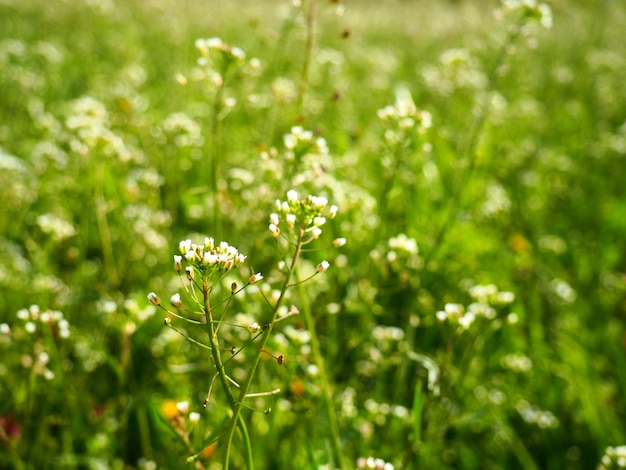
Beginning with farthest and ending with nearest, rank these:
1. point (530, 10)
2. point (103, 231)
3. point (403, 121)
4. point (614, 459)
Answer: point (103, 231)
point (530, 10)
point (403, 121)
point (614, 459)

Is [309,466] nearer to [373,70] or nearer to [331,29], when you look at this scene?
[373,70]

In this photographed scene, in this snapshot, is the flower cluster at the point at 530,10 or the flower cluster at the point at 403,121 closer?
the flower cluster at the point at 403,121

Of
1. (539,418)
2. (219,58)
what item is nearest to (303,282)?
(219,58)

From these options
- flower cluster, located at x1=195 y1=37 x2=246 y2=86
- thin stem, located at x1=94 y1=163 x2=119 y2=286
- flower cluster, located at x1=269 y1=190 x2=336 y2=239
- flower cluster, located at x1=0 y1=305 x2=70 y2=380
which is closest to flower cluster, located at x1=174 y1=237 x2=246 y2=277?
flower cluster, located at x1=269 y1=190 x2=336 y2=239

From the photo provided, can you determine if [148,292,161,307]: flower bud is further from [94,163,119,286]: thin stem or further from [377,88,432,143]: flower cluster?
[94,163,119,286]: thin stem

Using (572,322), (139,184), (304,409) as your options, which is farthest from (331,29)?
(304,409)

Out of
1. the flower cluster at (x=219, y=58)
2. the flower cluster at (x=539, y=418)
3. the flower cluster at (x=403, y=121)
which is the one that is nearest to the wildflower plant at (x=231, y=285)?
the flower cluster at (x=219, y=58)

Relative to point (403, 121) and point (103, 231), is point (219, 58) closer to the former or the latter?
point (403, 121)

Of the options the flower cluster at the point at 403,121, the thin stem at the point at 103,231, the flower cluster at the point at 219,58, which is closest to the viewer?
the flower cluster at the point at 219,58

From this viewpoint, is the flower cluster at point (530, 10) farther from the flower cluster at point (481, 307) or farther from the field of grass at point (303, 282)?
the flower cluster at point (481, 307)

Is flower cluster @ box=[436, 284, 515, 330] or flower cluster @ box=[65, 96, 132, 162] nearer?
flower cluster @ box=[436, 284, 515, 330]
